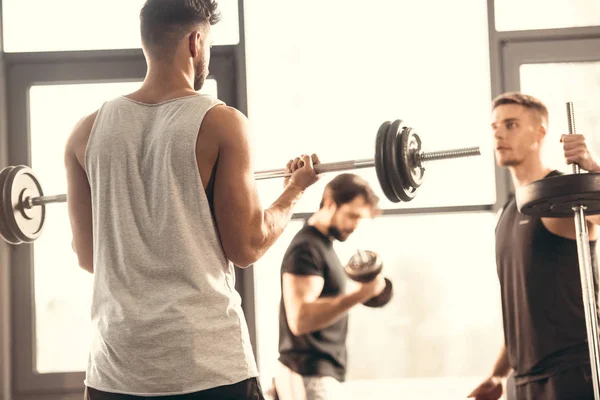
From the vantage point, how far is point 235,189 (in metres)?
1.30

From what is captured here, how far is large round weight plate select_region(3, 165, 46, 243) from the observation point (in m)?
2.21

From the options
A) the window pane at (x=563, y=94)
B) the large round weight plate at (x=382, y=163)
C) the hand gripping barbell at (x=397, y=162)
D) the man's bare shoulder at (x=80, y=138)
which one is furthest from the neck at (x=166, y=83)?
the window pane at (x=563, y=94)

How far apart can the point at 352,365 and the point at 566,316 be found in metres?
0.85

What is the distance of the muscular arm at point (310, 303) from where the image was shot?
2.49 m

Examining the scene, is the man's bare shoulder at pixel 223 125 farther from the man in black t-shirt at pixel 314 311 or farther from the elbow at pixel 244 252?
the man in black t-shirt at pixel 314 311

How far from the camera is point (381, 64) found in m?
3.04

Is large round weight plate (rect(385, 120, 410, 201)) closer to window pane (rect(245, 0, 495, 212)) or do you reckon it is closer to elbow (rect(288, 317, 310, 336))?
elbow (rect(288, 317, 310, 336))

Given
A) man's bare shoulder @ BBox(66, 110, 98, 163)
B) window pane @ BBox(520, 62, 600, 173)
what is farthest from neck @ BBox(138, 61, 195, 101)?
window pane @ BBox(520, 62, 600, 173)

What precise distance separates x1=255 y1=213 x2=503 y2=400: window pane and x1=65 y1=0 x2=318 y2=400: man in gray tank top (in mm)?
1613

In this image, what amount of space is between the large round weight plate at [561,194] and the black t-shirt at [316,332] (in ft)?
2.49

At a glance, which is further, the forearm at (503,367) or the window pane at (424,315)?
the window pane at (424,315)

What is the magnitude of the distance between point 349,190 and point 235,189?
149 cm

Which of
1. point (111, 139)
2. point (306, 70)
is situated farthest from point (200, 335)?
point (306, 70)

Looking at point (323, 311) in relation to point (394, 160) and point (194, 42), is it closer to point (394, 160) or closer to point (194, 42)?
point (394, 160)
